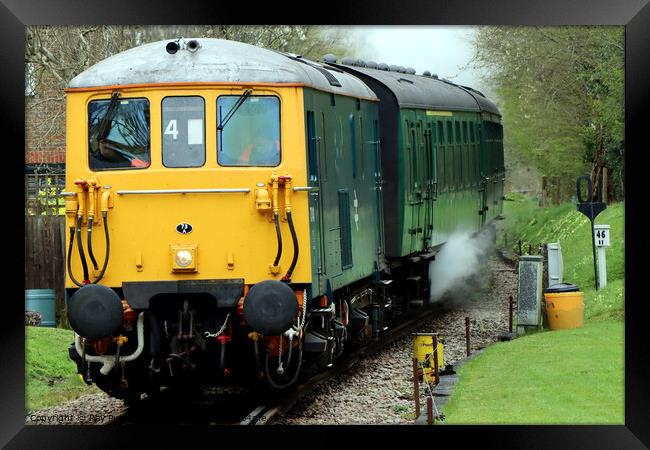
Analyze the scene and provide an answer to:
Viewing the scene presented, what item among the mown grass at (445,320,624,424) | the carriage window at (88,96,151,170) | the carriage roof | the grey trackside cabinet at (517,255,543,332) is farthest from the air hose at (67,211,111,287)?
the grey trackside cabinet at (517,255,543,332)

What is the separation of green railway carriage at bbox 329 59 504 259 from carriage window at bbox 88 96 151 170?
5127mm

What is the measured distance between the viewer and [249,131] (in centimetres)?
1191

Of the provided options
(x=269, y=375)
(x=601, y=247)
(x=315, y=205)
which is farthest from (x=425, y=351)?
(x=601, y=247)

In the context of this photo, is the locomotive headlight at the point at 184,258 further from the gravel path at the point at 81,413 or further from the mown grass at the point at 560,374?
the mown grass at the point at 560,374

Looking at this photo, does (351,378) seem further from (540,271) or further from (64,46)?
(64,46)

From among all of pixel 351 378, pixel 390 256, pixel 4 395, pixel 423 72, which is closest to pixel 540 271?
pixel 390 256

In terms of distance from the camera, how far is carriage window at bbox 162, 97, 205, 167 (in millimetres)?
11844

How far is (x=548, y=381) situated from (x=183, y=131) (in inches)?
182

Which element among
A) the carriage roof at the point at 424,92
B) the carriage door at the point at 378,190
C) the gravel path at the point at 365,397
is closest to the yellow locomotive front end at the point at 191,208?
the gravel path at the point at 365,397

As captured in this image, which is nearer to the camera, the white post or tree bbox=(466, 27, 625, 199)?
the white post

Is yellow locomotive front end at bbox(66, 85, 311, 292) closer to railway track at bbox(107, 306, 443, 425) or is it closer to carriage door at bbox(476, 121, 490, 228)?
railway track at bbox(107, 306, 443, 425)

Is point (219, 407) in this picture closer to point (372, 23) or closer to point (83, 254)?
point (83, 254)

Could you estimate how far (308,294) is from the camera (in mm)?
12039

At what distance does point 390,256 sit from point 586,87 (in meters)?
9.48
